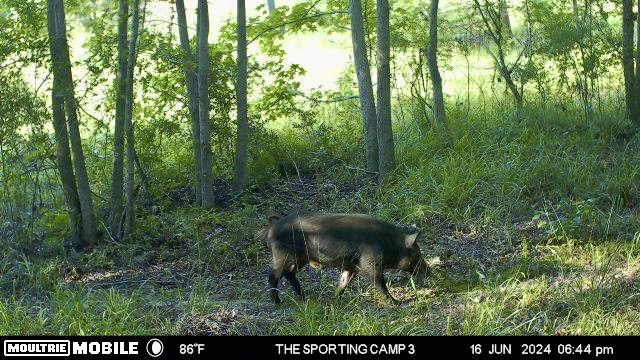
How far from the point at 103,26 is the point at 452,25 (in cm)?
668

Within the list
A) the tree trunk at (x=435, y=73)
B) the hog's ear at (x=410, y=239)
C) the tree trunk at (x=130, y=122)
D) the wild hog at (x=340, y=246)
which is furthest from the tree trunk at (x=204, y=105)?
the hog's ear at (x=410, y=239)

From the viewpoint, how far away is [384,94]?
11.3 meters

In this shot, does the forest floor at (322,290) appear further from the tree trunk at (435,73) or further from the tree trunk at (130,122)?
the tree trunk at (435,73)

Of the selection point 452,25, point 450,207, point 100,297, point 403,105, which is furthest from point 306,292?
point 452,25

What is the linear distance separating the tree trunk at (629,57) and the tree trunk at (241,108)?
5.50 metres

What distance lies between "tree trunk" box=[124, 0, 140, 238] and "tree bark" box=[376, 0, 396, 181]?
10.7 feet

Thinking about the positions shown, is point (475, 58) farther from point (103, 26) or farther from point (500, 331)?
point (500, 331)

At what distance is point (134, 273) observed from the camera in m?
9.33
